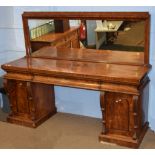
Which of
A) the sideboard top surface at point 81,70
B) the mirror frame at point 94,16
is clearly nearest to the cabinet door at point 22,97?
the sideboard top surface at point 81,70

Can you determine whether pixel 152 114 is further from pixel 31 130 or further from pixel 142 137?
pixel 31 130

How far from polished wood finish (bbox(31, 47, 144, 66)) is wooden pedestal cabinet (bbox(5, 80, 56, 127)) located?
0.35m

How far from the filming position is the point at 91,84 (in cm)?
264

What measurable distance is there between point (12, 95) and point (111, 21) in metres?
1.22

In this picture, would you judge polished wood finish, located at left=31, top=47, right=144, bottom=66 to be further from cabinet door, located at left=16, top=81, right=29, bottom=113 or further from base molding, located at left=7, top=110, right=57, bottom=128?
base molding, located at left=7, top=110, right=57, bottom=128

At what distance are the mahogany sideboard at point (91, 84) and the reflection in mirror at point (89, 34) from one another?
2.6 inches

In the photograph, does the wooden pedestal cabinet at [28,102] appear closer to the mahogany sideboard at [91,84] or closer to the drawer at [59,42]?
the mahogany sideboard at [91,84]

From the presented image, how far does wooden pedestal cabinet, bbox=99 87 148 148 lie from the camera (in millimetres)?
2545

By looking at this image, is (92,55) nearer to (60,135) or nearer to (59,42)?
(59,42)

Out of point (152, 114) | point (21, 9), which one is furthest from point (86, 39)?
point (152, 114)

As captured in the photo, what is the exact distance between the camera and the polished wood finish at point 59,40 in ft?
9.86

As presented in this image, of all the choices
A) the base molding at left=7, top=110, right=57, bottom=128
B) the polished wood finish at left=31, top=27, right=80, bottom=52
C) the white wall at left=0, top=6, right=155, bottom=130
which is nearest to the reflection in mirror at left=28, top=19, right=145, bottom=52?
the polished wood finish at left=31, top=27, right=80, bottom=52

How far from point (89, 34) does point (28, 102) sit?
90 centimetres

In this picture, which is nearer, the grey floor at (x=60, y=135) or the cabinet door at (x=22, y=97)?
the grey floor at (x=60, y=135)
